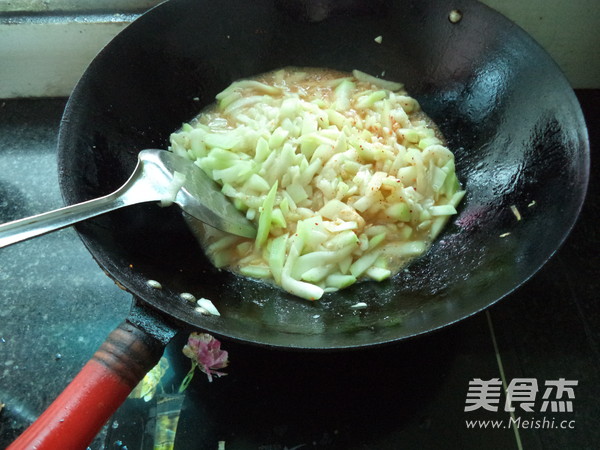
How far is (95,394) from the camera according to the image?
2.87 ft

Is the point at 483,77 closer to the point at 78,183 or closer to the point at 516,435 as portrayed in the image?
the point at 516,435

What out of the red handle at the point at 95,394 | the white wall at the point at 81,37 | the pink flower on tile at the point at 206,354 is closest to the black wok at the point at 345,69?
the red handle at the point at 95,394

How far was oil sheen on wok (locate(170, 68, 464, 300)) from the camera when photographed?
125cm

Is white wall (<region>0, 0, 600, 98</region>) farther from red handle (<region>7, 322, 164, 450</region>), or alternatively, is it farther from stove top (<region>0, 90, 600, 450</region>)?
red handle (<region>7, 322, 164, 450</region>)

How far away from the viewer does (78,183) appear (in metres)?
1.09

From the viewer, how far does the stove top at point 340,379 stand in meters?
1.17

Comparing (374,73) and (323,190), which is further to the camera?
(374,73)

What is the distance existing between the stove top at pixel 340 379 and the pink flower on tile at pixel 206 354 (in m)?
A: 0.02

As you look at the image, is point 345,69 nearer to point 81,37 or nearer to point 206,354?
point 81,37

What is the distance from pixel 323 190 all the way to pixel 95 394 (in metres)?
0.73

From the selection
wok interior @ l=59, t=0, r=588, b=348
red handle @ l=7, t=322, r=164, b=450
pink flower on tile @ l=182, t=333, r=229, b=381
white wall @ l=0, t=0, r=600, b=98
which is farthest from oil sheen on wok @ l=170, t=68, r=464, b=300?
white wall @ l=0, t=0, r=600, b=98

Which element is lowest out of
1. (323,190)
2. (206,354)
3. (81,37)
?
(206,354)

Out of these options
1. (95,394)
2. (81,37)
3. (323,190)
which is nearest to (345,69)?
(323,190)

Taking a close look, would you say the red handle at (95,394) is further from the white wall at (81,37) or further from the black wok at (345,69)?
the white wall at (81,37)
